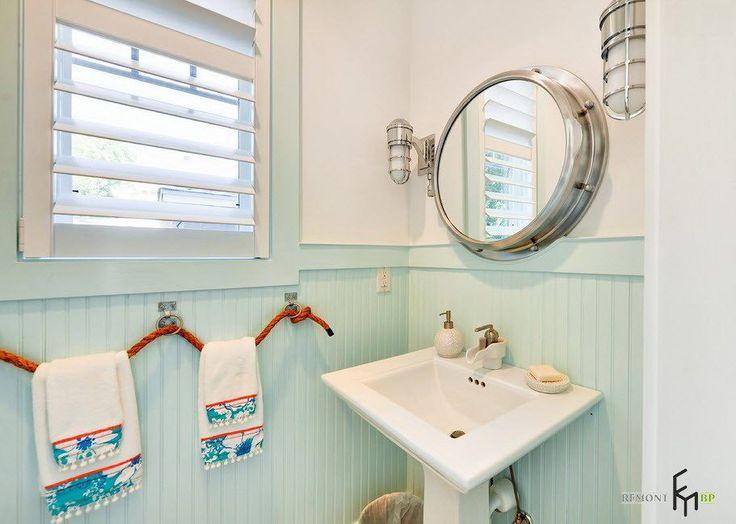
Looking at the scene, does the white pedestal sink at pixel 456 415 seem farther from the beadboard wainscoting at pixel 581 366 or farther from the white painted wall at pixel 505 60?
the white painted wall at pixel 505 60

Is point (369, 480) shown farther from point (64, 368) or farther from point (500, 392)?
point (64, 368)

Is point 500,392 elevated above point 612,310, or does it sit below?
below

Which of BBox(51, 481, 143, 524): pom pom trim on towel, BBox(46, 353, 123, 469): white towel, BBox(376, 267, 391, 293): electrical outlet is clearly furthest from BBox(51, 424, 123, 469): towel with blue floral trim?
BBox(376, 267, 391, 293): electrical outlet

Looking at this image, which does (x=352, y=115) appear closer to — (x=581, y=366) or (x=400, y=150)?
(x=400, y=150)

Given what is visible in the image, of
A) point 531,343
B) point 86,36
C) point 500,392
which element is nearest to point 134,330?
point 86,36

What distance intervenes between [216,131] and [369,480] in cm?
138

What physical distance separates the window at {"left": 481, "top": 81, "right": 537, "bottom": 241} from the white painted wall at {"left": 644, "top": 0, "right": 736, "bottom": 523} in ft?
1.69

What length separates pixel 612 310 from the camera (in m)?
0.81

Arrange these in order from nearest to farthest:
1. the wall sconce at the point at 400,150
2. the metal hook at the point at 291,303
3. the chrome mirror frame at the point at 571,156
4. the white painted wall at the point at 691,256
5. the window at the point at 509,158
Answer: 1. the white painted wall at the point at 691,256
2. the chrome mirror frame at the point at 571,156
3. the window at the point at 509,158
4. the metal hook at the point at 291,303
5. the wall sconce at the point at 400,150

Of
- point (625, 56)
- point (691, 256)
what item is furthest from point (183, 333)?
point (625, 56)

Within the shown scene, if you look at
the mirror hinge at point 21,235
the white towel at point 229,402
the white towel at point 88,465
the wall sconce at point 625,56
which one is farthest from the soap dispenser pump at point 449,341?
the mirror hinge at point 21,235

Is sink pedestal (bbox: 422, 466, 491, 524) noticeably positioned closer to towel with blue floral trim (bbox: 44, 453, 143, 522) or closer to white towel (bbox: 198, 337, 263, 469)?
white towel (bbox: 198, 337, 263, 469)

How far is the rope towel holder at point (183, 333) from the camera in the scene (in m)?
0.69

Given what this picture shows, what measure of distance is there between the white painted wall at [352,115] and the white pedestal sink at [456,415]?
513 mm
